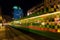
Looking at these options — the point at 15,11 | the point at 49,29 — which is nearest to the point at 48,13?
the point at 49,29

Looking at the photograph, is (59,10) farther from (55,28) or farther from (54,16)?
(55,28)

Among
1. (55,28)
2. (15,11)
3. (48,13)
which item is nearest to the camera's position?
(55,28)

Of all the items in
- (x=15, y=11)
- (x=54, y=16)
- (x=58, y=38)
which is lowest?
(x=58, y=38)

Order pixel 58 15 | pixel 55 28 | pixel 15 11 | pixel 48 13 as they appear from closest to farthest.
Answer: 1. pixel 58 15
2. pixel 55 28
3. pixel 48 13
4. pixel 15 11

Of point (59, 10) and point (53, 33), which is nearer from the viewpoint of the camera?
point (59, 10)

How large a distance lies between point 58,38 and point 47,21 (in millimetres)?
3941

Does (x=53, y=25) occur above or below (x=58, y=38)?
above

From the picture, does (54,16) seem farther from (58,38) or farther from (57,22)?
(58,38)

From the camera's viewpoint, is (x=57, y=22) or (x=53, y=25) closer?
(x=57, y=22)

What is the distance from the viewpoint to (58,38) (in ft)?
62.6

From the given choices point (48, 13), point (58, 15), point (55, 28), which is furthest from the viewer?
point (48, 13)

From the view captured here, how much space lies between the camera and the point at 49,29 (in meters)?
22.8

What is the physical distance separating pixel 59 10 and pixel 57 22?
1.47 meters

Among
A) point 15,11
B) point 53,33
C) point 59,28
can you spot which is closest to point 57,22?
point 59,28
